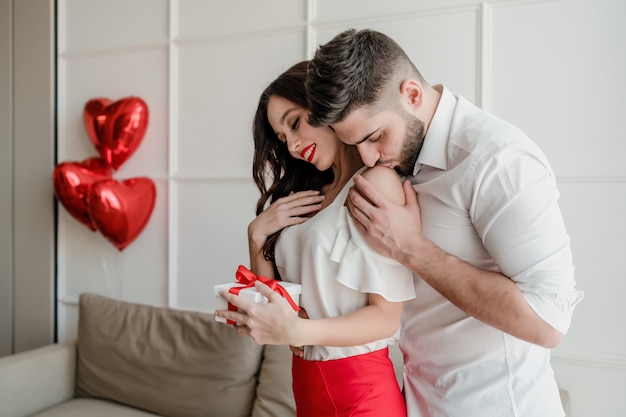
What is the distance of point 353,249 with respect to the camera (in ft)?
3.87

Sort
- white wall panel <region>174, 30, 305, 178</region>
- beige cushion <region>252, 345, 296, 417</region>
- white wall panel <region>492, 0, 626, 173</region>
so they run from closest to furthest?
white wall panel <region>492, 0, 626, 173</region>, beige cushion <region>252, 345, 296, 417</region>, white wall panel <region>174, 30, 305, 178</region>

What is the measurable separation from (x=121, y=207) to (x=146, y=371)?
2.48ft

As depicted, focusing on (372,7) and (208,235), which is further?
(208,235)

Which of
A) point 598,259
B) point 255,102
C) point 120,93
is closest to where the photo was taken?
point 598,259

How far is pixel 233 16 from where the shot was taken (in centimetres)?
255

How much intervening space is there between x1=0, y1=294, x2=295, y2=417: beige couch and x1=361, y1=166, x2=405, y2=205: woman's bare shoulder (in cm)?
117

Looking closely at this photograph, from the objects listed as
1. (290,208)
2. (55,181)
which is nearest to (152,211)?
(55,181)

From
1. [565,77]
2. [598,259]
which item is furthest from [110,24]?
[598,259]

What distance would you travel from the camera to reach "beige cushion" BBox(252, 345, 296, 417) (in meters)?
2.09

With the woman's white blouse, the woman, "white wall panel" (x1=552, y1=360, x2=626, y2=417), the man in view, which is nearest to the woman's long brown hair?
the woman

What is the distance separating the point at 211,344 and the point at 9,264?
5.01ft

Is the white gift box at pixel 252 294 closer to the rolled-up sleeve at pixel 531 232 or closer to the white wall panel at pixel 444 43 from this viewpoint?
the rolled-up sleeve at pixel 531 232

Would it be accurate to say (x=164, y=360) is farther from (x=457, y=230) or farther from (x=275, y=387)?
(x=457, y=230)

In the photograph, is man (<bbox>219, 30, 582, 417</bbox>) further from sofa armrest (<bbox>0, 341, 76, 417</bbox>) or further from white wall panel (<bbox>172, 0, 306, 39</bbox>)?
sofa armrest (<bbox>0, 341, 76, 417</bbox>)
